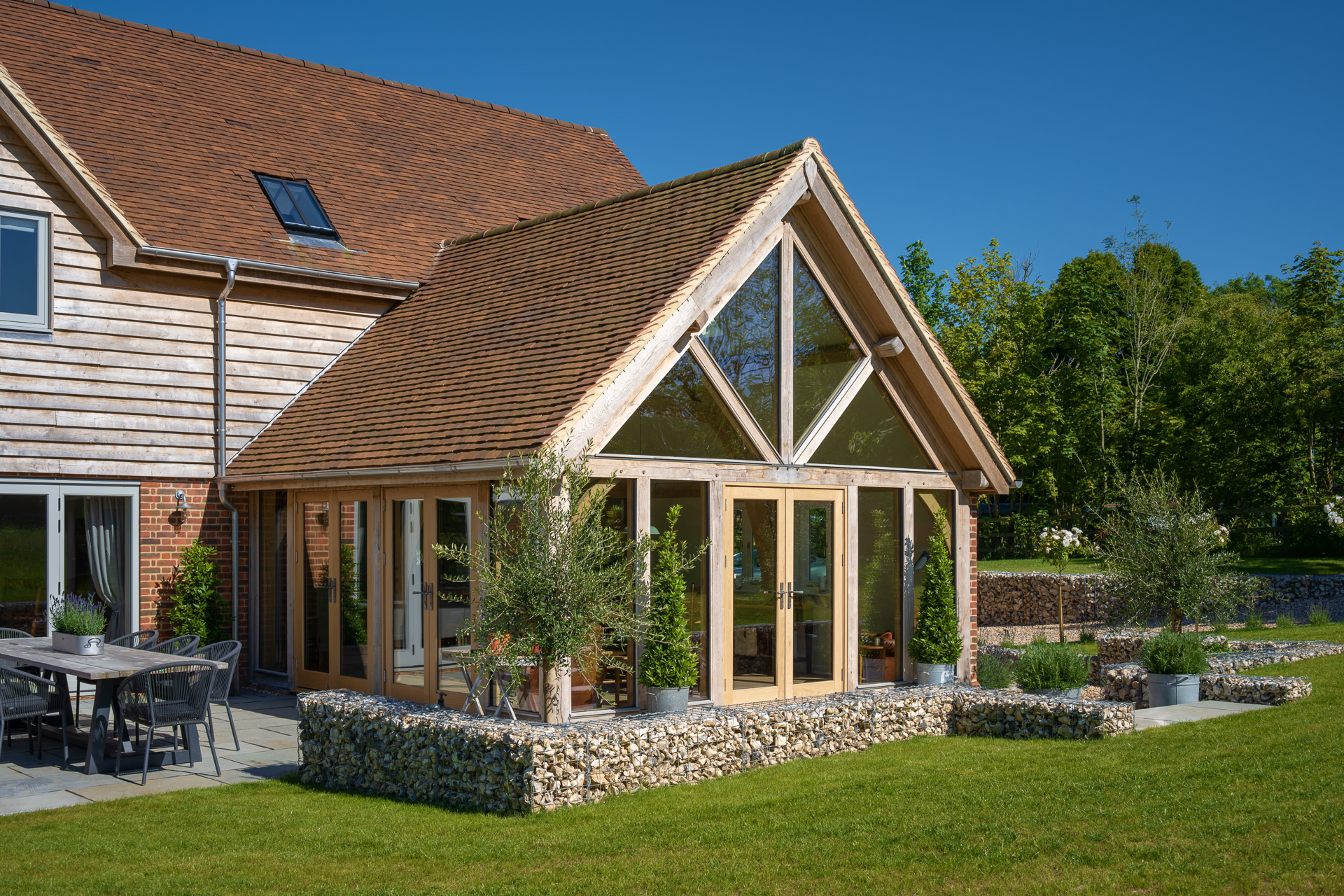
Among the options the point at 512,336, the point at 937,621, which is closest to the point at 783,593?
the point at 937,621

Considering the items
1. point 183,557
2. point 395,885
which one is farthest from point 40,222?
point 395,885

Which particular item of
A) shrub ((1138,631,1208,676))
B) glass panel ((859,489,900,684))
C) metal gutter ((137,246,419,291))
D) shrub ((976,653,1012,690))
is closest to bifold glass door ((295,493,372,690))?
metal gutter ((137,246,419,291))

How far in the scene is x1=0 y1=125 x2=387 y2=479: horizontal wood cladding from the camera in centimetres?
1312

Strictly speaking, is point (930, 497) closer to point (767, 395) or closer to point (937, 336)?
point (767, 395)

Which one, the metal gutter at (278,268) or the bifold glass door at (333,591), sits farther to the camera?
the metal gutter at (278,268)

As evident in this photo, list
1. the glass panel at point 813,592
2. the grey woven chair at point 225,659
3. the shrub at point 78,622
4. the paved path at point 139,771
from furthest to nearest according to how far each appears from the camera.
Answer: the glass panel at point 813,592 < the shrub at point 78,622 < the grey woven chair at point 225,659 < the paved path at point 139,771

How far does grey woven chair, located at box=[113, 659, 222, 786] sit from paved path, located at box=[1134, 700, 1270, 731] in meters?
8.12

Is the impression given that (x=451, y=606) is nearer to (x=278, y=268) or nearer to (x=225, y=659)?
(x=225, y=659)

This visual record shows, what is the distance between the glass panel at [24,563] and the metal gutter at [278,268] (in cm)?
310

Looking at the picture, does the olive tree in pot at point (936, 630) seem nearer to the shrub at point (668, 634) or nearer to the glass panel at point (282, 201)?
the shrub at point (668, 634)

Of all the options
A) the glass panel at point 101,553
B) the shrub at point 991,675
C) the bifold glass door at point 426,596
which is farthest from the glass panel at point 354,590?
the shrub at point 991,675

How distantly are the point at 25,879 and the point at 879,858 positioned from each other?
4.85 m

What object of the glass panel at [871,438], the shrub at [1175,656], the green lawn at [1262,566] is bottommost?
the green lawn at [1262,566]

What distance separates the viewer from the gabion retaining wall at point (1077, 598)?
2570cm
